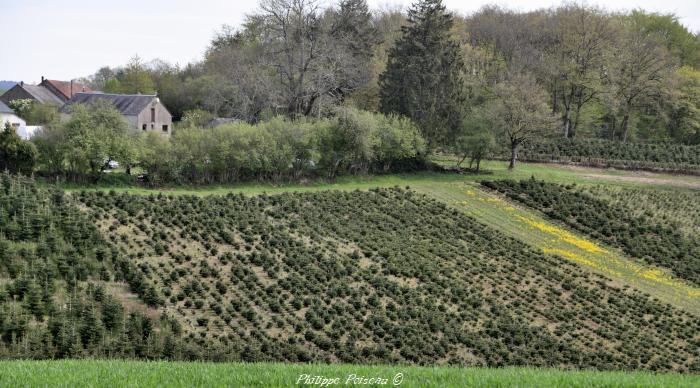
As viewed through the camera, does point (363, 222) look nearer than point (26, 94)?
Yes

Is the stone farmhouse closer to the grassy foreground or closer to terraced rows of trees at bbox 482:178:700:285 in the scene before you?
terraced rows of trees at bbox 482:178:700:285

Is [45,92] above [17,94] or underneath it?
above

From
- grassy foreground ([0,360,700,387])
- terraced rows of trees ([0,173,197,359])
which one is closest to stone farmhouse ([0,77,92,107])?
terraced rows of trees ([0,173,197,359])

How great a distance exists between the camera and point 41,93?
8406 cm

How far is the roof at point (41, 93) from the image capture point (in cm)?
8031

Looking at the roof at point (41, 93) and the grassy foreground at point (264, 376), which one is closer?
the grassy foreground at point (264, 376)

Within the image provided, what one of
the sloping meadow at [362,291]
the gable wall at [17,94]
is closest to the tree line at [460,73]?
the gable wall at [17,94]

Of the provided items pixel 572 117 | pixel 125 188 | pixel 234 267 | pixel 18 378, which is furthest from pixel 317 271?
pixel 572 117

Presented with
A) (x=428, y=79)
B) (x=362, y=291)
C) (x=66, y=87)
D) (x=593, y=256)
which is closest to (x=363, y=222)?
(x=362, y=291)

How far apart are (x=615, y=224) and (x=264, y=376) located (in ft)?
135

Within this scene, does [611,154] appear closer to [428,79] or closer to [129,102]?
[428,79]

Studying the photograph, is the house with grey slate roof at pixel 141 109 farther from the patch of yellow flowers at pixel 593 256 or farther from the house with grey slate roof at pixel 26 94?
the patch of yellow flowers at pixel 593 256

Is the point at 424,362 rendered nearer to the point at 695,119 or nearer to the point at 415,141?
the point at 415,141

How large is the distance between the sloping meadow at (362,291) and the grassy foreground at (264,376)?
27.4ft
